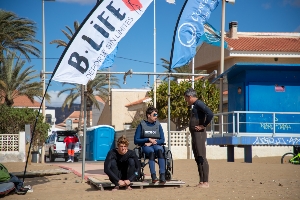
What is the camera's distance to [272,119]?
65.9ft

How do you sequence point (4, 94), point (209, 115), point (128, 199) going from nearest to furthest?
point (128, 199)
point (209, 115)
point (4, 94)

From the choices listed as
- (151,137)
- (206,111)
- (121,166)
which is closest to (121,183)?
(121,166)

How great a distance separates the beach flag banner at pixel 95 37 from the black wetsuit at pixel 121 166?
1.58m

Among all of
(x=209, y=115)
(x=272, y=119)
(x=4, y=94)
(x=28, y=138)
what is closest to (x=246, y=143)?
(x=272, y=119)

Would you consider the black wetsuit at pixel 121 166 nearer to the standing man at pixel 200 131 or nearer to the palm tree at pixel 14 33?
the standing man at pixel 200 131

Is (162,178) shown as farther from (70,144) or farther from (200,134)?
(70,144)

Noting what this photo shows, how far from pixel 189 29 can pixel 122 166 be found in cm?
585

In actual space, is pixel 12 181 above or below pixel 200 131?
below

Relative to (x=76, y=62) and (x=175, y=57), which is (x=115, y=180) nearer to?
(x=76, y=62)

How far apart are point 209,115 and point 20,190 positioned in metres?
3.49

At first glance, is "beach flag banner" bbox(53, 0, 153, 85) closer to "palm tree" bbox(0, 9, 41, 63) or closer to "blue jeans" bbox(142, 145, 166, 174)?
"blue jeans" bbox(142, 145, 166, 174)

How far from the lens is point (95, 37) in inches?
421

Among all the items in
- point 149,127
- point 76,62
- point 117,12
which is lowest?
point 149,127

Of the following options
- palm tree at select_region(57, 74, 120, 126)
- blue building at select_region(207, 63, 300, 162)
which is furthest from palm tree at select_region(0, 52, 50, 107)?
blue building at select_region(207, 63, 300, 162)
